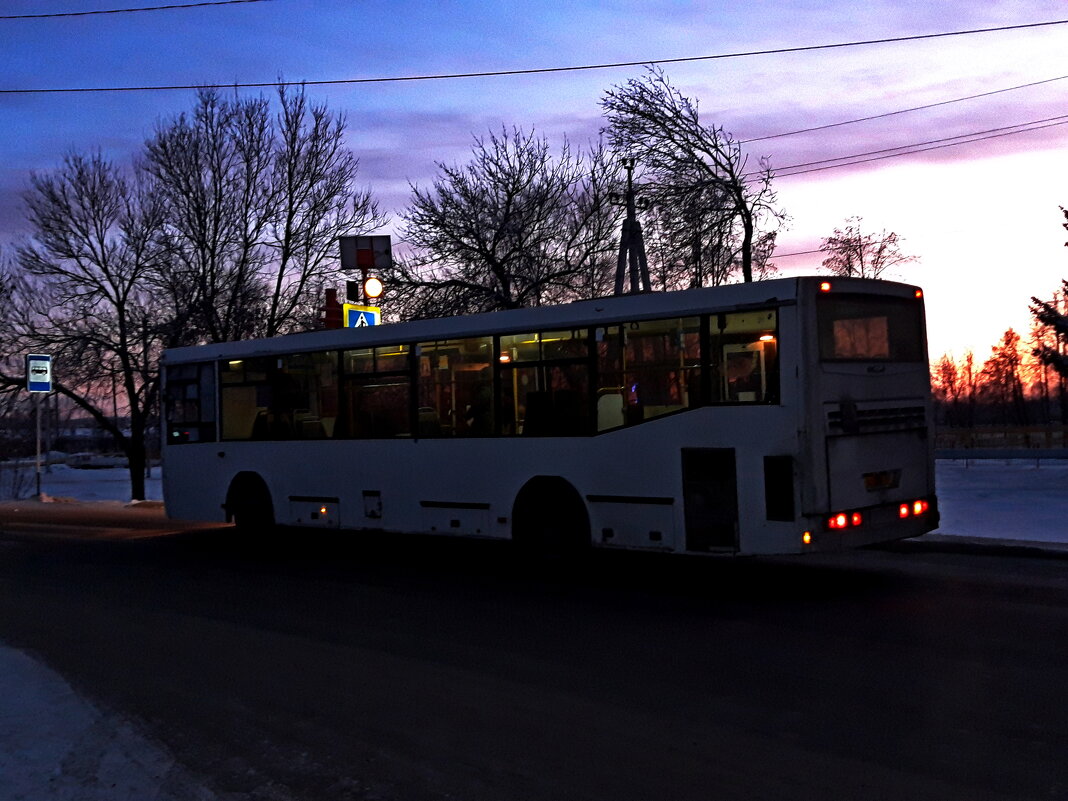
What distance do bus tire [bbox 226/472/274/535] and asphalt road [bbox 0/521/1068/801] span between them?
96.9 inches

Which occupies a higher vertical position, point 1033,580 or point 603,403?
point 603,403

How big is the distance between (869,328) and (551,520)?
401 centimetres

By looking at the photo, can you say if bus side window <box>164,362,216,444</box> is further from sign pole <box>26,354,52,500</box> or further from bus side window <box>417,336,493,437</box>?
sign pole <box>26,354,52,500</box>

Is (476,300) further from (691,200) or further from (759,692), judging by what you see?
(759,692)

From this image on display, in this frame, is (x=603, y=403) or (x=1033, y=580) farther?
(x=603, y=403)

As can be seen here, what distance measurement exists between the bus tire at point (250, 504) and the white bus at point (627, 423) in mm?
88

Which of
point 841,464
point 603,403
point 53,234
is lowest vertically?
point 841,464

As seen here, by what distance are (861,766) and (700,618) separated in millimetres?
4008

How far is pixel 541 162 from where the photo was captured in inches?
1137

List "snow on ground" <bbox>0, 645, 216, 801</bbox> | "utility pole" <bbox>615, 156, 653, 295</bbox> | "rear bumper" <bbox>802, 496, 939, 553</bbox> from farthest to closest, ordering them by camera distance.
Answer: "utility pole" <bbox>615, 156, 653, 295</bbox>
"rear bumper" <bbox>802, 496, 939, 553</bbox>
"snow on ground" <bbox>0, 645, 216, 801</bbox>

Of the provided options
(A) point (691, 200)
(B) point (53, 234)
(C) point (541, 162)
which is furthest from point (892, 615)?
(B) point (53, 234)

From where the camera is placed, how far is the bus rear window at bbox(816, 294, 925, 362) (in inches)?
386

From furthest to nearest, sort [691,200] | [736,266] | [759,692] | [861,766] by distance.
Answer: [736,266]
[691,200]
[759,692]
[861,766]

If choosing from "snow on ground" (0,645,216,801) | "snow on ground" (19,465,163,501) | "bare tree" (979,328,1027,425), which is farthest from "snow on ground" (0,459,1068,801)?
"bare tree" (979,328,1027,425)
